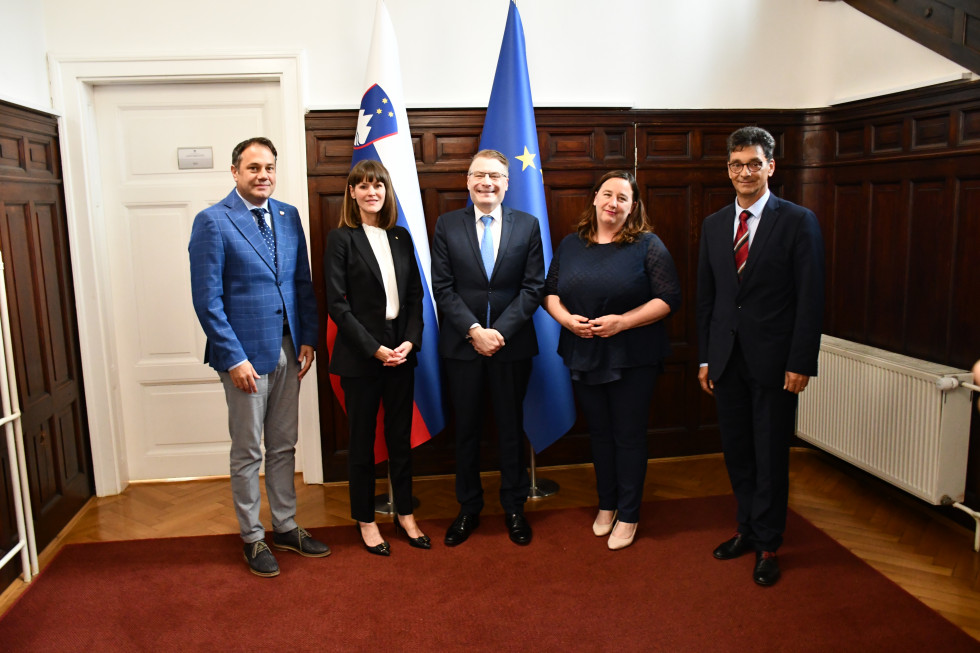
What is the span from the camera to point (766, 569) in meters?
2.60

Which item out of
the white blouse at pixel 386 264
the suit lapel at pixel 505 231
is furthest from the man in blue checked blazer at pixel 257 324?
the suit lapel at pixel 505 231

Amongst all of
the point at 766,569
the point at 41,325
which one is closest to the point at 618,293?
the point at 766,569

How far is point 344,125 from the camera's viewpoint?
3.47 m

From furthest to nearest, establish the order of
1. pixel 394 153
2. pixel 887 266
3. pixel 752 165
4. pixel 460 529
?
pixel 887 266 < pixel 394 153 < pixel 460 529 < pixel 752 165

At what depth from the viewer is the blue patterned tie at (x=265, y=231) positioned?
2715 mm

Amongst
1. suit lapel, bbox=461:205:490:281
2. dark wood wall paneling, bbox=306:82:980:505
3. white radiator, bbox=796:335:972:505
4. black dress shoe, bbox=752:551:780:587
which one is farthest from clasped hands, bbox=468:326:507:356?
white radiator, bbox=796:335:972:505

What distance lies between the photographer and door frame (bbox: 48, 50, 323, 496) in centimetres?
333

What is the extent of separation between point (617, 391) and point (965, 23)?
203 cm

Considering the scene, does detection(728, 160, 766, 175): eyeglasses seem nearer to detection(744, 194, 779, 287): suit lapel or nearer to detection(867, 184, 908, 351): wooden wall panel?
detection(744, 194, 779, 287): suit lapel

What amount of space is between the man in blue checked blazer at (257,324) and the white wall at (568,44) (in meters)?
0.96

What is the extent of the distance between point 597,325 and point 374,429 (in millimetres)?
954

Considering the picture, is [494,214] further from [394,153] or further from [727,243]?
[727,243]

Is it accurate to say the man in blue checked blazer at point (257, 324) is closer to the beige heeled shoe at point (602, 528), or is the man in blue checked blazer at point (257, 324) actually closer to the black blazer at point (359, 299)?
the black blazer at point (359, 299)

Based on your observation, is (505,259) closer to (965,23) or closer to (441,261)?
(441,261)
